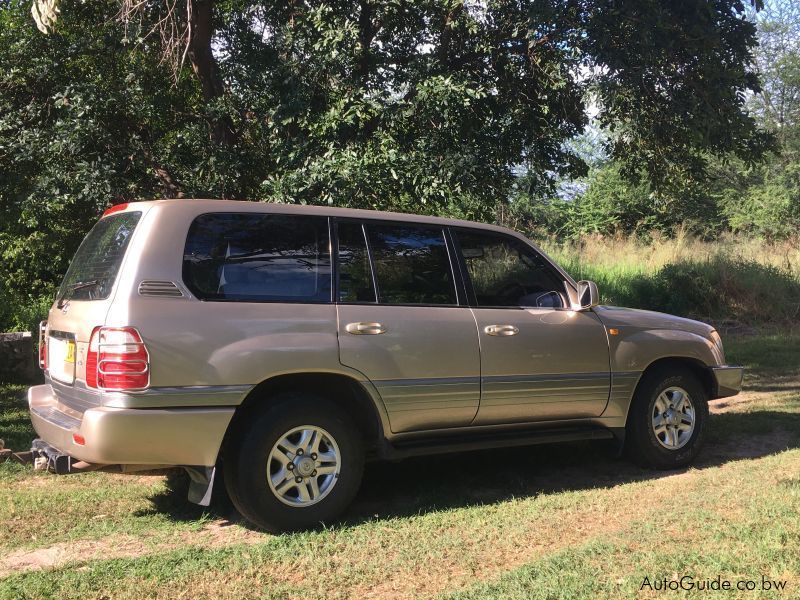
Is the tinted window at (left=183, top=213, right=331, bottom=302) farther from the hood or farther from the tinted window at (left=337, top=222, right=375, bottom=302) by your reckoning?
the hood

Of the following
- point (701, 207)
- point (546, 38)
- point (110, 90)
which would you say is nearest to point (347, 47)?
point (546, 38)

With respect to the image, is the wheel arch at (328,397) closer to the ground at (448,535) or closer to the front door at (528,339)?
the ground at (448,535)

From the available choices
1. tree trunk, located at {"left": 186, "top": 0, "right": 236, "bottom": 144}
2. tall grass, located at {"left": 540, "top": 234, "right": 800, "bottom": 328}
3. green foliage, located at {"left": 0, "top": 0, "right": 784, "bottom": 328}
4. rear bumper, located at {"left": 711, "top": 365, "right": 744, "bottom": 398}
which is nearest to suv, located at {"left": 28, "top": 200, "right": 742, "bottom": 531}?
rear bumper, located at {"left": 711, "top": 365, "right": 744, "bottom": 398}

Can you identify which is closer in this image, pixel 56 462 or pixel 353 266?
pixel 56 462

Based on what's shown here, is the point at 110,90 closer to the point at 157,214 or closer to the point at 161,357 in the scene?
the point at 157,214

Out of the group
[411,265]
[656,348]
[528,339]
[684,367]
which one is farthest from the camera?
[684,367]

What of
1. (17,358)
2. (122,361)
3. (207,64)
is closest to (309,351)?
(122,361)

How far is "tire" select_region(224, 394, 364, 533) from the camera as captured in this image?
13.8 ft

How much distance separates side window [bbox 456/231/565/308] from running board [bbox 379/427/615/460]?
899 millimetres

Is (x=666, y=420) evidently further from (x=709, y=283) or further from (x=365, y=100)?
(x=709, y=283)

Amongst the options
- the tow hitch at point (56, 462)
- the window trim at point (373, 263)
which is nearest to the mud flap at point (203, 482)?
the tow hitch at point (56, 462)

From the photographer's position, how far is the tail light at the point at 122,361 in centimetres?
389

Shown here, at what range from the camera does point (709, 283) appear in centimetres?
1631

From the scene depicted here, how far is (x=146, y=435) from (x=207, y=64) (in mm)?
7071
